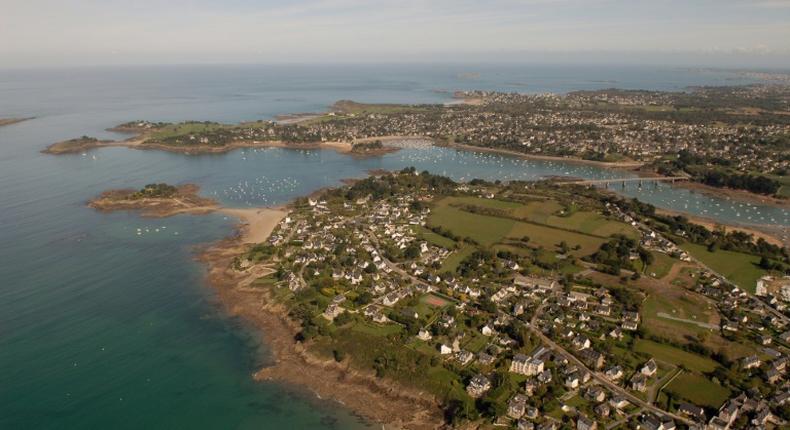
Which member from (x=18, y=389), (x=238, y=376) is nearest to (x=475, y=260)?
(x=238, y=376)

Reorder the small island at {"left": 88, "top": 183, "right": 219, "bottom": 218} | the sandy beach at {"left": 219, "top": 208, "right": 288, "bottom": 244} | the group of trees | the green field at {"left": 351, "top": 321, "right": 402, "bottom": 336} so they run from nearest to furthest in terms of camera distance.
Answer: the green field at {"left": 351, "top": 321, "right": 402, "bottom": 336}
the sandy beach at {"left": 219, "top": 208, "right": 288, "bottom": 244}
the small island at {"left": 88, "top": 183, "right": 219, "bottom": 218}
the group of trees

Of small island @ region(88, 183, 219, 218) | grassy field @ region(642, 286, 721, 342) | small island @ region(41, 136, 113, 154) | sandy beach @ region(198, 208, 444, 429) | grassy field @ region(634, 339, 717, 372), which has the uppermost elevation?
small island @ region(41, 136, 113, 154)

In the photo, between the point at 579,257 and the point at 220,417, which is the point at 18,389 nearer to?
the point at 220,417

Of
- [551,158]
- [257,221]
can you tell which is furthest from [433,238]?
[551,158]

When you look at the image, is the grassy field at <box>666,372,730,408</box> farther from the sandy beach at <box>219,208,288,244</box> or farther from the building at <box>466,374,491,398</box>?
the sandy beach at <box>219,208,288,244</box>

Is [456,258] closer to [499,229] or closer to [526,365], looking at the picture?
[499,229]

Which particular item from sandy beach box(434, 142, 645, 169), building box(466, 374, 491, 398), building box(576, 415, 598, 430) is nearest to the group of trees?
building box(466, 374, 491, 398)

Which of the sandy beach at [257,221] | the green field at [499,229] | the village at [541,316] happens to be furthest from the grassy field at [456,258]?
the sandy beach at [257,221]
